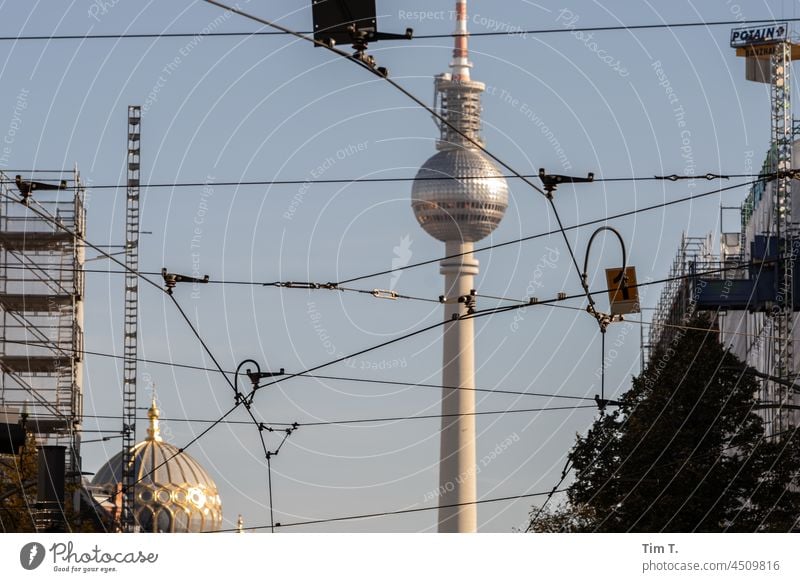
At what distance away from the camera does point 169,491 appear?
483 ft

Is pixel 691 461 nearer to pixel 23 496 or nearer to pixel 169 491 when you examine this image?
pixel 23 496

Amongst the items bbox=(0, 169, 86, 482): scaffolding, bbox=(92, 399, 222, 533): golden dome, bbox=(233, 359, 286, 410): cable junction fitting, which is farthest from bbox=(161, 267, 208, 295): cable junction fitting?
bbox=(92, 399, 222, 533): golden dome

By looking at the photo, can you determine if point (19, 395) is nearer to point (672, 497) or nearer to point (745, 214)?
point (672, 497)

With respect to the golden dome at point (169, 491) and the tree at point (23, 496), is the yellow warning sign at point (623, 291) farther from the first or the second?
the golden dome at point (169, 491)

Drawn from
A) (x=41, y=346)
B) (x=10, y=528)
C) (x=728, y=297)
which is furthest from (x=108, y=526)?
(x=728, y=297)

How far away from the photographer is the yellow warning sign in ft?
127

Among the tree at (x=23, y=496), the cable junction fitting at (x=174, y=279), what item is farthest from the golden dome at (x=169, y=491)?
the cable junction fitting at (x=174, y=279)

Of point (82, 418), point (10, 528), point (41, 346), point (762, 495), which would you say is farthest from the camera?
point (82, 418)

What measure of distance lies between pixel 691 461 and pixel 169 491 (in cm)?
9123

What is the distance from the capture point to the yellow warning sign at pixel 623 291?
1519 inches

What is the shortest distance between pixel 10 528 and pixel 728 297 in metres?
26.9

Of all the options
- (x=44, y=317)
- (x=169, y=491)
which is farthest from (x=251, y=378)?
(x=169, y=491)

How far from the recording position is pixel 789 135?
74.6 m

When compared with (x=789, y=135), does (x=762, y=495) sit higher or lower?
lower
